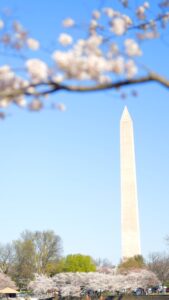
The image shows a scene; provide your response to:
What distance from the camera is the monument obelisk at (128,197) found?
46.4 meters

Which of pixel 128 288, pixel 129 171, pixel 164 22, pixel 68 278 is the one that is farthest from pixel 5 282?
pixel 164 22

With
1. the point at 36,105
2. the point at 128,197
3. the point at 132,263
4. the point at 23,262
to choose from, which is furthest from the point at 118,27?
the point at 23,262

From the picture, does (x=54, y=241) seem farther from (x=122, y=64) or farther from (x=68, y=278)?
(x=122, y=64)

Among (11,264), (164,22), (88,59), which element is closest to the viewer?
(88,59)

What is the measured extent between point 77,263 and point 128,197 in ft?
46.1

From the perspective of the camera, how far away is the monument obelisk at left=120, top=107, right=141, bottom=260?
46.4 metres

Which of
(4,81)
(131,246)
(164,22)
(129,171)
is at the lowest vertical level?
(4,81)

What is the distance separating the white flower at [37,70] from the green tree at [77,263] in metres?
54.5

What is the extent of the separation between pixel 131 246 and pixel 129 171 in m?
6.54

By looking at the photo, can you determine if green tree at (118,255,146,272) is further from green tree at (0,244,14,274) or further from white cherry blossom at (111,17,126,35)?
white cherry blossom at (111,17,126,35)

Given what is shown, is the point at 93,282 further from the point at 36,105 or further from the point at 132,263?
the point at 36,105

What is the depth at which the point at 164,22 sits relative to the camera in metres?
5.30

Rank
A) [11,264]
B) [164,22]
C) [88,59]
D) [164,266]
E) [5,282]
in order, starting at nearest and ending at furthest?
A: [88,59], [164,22], [5,282], [164,266], [11,264]

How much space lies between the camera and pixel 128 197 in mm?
47000
